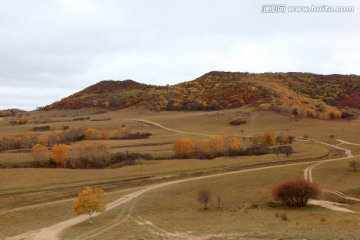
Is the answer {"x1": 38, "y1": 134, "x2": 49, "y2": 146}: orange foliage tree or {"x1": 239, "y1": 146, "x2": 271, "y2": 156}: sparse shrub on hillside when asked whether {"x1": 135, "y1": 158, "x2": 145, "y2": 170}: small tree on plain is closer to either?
{"x1": 239, "y1": 146, "x2": 271, "y2": 156}: sparse shrub on hillside

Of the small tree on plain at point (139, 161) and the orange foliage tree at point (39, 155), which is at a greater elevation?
the orange foliage tree at point (39, 155)

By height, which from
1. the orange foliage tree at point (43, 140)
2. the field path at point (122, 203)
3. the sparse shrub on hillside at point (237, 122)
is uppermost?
the sparse shrub on hillside at point (237, 122)

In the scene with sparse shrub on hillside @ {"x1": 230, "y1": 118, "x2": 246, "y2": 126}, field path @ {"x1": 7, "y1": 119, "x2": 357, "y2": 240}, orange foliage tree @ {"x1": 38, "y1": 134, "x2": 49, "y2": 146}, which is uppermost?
sparse shrub on hillside @ {"x1": 230, "y1": 118, "x2": 246, "y2": 126}

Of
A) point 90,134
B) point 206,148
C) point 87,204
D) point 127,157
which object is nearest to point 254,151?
point 206,148

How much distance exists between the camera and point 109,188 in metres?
60.1

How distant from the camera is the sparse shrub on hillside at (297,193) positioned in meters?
45.5

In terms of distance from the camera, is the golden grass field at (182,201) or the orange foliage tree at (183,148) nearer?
the golden grass field at (182,201)

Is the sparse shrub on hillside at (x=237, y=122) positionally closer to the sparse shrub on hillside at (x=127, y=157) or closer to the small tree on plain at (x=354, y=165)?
the sparse shrub on hillside at (x=127, y=157)

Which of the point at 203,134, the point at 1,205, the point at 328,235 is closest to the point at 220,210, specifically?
the point at 328,235

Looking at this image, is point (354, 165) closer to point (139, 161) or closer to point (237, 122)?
point (139, 161)

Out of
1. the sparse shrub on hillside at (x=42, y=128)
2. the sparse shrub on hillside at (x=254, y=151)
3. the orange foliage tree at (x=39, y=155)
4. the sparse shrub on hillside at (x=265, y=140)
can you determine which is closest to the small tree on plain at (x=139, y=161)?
the orange foliage tree at (x=39, y=155)

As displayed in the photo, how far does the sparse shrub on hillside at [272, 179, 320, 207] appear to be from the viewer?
149 feet

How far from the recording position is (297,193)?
45500mm

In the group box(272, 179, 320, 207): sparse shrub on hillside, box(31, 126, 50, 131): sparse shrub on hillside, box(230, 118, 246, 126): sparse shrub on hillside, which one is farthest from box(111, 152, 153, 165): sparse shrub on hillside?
box(230, 118, 246, 126): sparse shrub on hillside
